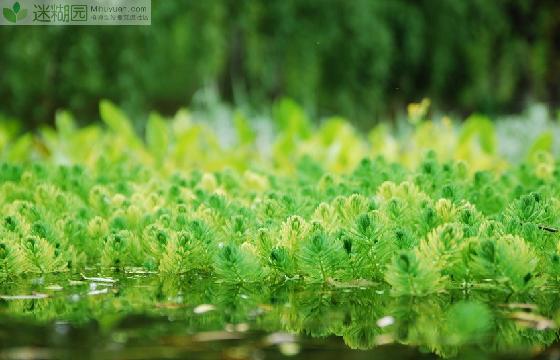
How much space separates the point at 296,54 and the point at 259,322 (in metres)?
7.31

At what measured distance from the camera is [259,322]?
2113 millimetres

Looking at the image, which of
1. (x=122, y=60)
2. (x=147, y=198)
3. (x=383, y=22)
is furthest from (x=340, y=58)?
(x=147, y=198)

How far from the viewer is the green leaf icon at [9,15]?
6070 millimetres

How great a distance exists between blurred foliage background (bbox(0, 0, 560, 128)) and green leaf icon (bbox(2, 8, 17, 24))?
644 mm

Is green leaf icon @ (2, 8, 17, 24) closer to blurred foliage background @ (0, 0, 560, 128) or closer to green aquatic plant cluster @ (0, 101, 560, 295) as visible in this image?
blurred foliage background @ (0, 0, 560, 128)

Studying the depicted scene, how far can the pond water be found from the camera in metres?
1.85

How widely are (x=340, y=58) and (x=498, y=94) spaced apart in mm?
4811

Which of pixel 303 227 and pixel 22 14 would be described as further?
pixel 22 14

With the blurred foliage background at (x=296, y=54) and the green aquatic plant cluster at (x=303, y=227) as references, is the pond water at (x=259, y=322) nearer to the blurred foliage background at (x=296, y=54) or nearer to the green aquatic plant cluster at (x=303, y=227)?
the green aquatic plant cluster at (x=303, y=227)

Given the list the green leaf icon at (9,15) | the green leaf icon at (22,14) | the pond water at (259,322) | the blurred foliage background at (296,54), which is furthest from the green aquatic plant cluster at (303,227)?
the blurred foliage background at (296,54)

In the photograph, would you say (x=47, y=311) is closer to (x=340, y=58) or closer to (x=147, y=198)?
(x=147, y=198)

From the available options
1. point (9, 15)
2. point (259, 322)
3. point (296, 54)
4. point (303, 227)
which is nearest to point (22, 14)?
point (9, 15)

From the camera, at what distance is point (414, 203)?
3027mm

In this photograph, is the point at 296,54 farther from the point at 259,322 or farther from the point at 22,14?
the point at 259,322
